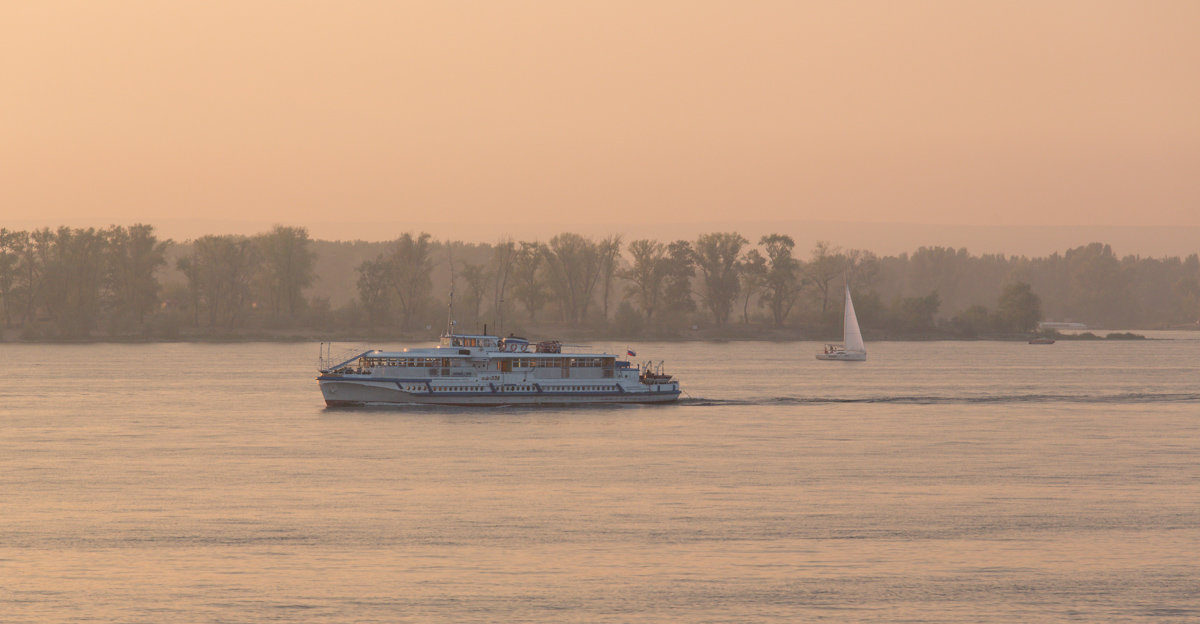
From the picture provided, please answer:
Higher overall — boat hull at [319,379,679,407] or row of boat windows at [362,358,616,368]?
row of boat windows at [362,358,616,368]

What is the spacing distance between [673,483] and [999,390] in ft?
277

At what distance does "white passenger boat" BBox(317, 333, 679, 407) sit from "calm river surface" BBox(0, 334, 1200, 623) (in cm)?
257

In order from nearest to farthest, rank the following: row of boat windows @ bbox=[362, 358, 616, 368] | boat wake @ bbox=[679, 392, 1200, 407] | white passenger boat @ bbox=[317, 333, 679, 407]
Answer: white passenger boat @ bbox=[317, 333, 679, 407], row of boat windows @ bbox=[362, 358, 616, 368], boat wake @ bbox=[679, 392, 1200, 407]

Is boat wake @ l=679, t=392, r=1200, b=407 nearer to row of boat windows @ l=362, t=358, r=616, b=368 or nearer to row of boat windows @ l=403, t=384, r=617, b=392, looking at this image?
row of boat windows @ l=403, t=384, r=617, b=392

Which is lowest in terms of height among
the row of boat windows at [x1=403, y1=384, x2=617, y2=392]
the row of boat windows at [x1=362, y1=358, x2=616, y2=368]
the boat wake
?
the boat wake

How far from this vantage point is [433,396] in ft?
358

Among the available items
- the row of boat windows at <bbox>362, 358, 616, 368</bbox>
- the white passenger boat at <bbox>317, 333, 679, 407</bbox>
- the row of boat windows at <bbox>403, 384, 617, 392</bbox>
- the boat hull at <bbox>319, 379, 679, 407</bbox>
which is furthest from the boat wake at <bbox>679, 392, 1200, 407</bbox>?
the boat hull at <bbox>319, 379, 679, 407</bbox>

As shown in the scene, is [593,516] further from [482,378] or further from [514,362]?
[514,362]

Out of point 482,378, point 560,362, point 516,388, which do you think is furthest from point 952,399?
point 482,378

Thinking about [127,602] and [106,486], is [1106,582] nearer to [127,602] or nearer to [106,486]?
[127,602]

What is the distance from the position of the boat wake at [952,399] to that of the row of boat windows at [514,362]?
894 centimetres

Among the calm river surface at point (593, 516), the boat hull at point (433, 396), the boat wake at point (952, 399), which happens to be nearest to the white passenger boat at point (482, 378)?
the boat hull at point (433, 396)

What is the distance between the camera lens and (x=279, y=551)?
4756 centimetres

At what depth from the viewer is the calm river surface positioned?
4069cm
